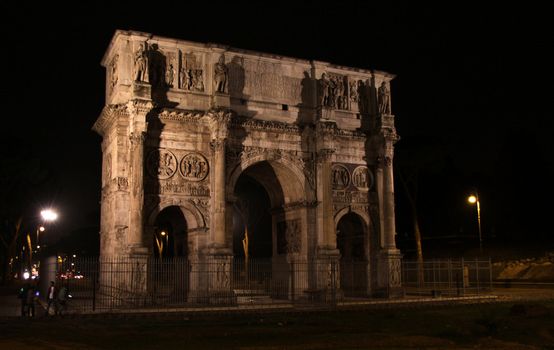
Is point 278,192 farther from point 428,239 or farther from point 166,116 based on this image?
point 428,239

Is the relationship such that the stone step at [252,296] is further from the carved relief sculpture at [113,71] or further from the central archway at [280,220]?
the carved relief sculpture at [113,71]

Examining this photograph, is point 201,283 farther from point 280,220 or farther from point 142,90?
point 142,90

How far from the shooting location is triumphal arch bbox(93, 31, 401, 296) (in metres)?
22.7

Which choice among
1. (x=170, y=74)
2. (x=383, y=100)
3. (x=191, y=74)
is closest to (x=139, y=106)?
(x=170, y=74)

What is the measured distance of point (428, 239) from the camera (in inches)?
2014

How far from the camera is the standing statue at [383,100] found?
27.3 metres

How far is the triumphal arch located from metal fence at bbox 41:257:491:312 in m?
0.14

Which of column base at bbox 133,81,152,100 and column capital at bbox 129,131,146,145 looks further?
column base at bbox 133,81,152,100

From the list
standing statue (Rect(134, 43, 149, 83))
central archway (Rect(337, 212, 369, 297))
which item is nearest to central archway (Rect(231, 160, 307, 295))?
central archway (Rect(337, 212, 369, 297))

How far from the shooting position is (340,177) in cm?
2653

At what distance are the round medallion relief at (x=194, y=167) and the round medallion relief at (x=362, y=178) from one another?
6737mm

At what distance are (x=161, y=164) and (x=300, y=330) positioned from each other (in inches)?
428

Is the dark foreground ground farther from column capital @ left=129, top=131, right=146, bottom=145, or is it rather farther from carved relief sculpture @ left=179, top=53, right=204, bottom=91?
carved relief sculpture @ left=179, top=53, right=204, bottom=91

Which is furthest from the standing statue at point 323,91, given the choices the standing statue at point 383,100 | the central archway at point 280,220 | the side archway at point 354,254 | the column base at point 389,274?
the column base at point 389,274
